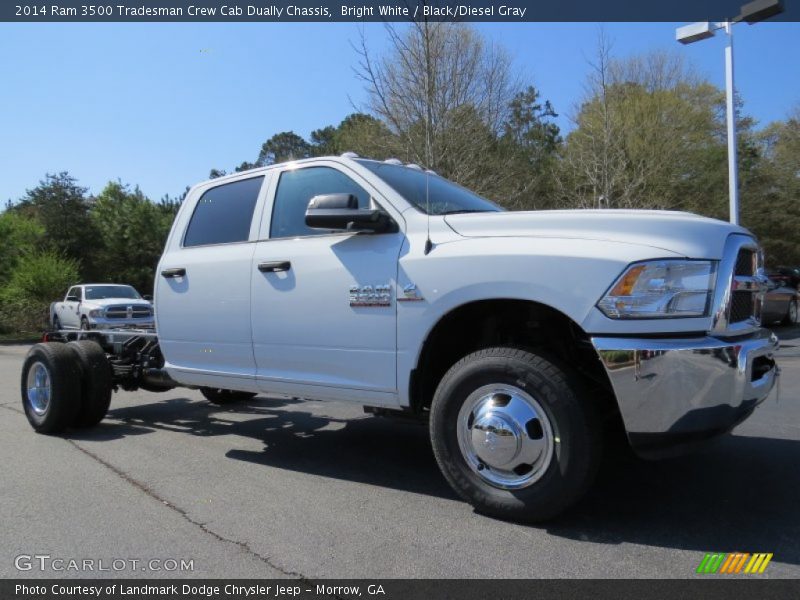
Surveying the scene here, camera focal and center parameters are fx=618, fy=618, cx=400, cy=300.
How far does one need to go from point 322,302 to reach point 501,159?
11.4 metres

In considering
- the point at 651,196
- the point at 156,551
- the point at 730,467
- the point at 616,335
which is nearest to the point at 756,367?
the point at 616,335

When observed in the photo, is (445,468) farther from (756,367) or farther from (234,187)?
(234,187)

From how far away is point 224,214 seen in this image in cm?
475

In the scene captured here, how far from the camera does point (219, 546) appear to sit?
3.10 metres

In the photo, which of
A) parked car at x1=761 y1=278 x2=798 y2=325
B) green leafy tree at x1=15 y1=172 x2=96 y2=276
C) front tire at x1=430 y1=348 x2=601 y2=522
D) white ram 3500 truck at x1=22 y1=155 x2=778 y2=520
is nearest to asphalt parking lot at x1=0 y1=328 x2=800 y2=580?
front tire at x1=430 y1=348 x2=601 y2=522

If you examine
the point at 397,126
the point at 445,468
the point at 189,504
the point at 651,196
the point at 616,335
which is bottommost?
the point at 189,504

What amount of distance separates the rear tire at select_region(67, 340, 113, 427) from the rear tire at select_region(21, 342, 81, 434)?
2.4 inches

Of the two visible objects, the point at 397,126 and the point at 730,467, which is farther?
the point at 397,126

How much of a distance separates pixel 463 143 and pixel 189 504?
10.4 metres

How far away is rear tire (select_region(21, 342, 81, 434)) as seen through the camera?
5551mm

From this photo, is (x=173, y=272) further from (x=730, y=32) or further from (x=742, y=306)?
(x=730, y=32)

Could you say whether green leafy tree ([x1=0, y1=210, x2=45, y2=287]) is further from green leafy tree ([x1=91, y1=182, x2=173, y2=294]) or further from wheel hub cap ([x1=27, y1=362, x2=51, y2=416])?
wheel hub cap ([x1=27, y1=362, x2=51, y2=416])

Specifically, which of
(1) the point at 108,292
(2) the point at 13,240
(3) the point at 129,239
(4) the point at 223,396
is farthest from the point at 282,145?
(4) the point at 223,396

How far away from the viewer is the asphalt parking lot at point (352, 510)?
113 inches
